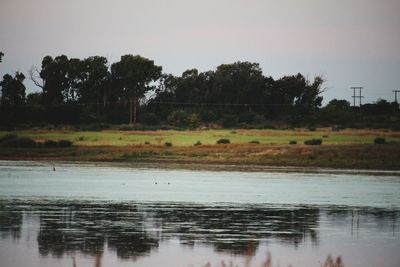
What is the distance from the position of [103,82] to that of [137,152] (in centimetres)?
6931

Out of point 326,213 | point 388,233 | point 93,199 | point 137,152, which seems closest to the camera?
point 388,233

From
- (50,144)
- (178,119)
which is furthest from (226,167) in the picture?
(178,119)

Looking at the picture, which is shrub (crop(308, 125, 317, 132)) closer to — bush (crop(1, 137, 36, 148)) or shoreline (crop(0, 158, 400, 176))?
bush (crop(1, 137, 36, 148))

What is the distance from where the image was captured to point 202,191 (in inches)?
1729

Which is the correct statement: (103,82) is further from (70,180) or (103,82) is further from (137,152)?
(70,180)

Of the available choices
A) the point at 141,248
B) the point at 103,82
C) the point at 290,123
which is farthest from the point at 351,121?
the point at 141,248

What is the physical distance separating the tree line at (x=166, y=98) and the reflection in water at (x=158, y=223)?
10114 cm

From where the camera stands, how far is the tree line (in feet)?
463

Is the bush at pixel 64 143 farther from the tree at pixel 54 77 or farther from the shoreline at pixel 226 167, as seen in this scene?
the tree at pixel 54 77

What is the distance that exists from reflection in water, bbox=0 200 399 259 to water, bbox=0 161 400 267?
30 millimetres

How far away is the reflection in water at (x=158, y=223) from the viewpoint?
2308 cm

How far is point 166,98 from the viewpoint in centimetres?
16588

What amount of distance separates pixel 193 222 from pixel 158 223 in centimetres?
127

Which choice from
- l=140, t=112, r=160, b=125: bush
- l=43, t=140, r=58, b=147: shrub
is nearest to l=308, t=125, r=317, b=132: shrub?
l=140, t=112, r=160, b=125: bush
